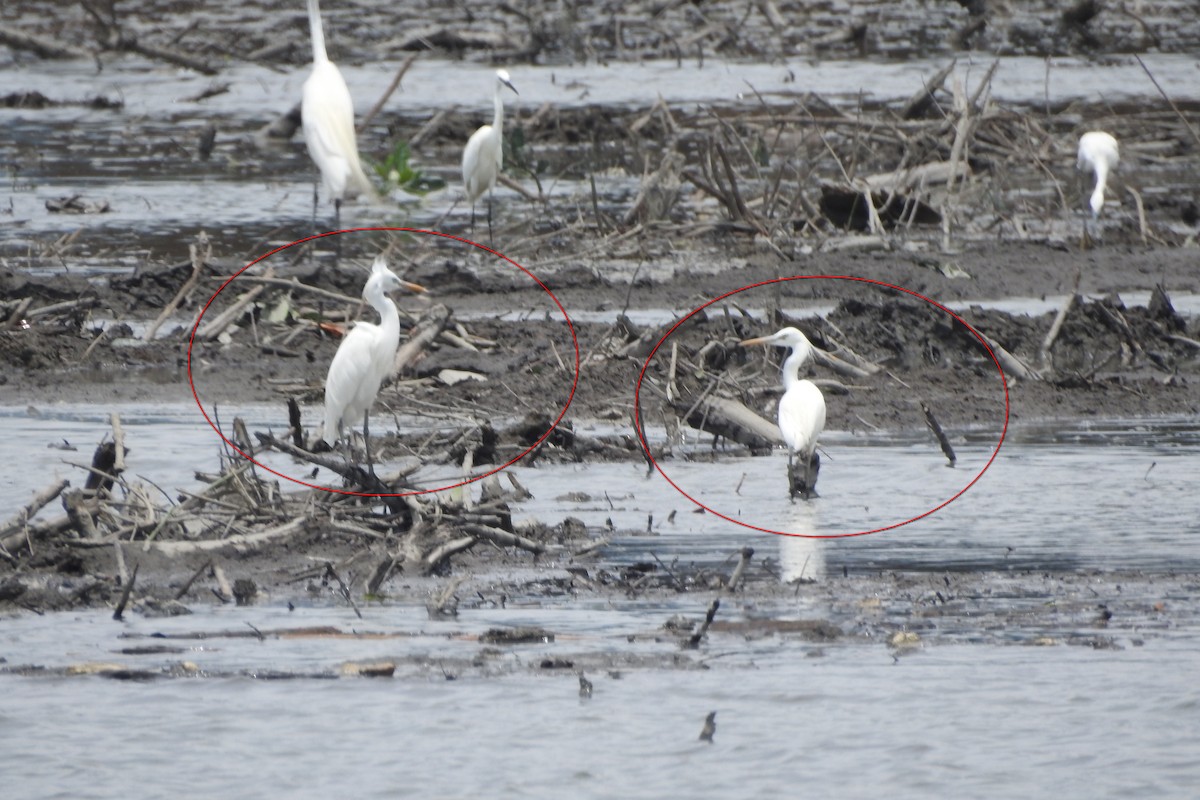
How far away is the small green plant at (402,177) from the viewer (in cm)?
1692

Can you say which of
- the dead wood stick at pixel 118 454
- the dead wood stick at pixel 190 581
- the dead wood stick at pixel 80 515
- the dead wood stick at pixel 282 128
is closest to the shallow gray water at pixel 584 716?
the dead wood stick at pixel 190 581

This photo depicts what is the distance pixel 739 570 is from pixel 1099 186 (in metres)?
9.71

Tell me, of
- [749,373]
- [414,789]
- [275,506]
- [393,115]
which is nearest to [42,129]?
[393,115]

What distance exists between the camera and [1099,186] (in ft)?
50.6

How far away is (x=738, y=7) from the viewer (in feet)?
113

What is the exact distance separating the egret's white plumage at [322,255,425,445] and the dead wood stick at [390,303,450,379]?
1.13 meters

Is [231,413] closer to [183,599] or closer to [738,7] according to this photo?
[183,599]

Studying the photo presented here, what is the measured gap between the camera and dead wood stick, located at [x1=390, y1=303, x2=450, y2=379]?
33.8 ft

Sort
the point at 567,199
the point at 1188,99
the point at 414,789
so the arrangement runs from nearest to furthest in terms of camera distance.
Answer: the point at 414,789 → the point at 567,199 → the point at 1188,99

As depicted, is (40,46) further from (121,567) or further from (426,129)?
(121,567)

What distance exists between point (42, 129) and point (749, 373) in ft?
46.5

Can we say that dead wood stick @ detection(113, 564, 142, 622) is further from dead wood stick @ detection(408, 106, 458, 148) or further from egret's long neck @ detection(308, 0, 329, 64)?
dead wood stick @ detection(408, 106, 458, 148)

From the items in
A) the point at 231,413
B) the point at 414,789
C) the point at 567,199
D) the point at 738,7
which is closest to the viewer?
the point at 414,789

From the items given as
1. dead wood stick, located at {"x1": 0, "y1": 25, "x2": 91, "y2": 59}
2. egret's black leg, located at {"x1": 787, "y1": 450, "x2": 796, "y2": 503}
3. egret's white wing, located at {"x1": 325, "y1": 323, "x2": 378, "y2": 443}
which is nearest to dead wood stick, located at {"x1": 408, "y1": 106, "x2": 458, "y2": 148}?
dead wood stick, located at {"x1": 0, "y1": 25, "x2": 91, "y2": 59}
